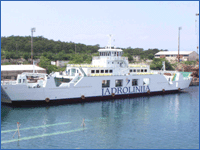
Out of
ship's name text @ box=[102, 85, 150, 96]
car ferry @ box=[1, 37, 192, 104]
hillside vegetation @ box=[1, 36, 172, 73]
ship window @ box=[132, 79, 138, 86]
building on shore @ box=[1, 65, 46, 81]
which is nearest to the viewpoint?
car ferry @ box=[1, 37, 192, 104]

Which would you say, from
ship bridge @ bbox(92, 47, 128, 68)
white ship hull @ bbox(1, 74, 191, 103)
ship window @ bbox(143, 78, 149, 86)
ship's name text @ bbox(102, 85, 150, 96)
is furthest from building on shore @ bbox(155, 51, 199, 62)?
ship's name text @ bbox(102, 85, 150, 96)

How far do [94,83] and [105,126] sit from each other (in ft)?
43.4

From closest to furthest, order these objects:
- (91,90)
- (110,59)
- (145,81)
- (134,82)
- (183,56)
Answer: (91,90), (134,82), (110,59), (145,81), (183,56)

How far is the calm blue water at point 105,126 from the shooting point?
22.0 m

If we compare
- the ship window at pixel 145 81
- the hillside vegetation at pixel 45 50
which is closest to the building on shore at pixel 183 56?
the hillside vegetation at pixel 45 50

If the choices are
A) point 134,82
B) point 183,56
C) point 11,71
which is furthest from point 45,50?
point 183,56

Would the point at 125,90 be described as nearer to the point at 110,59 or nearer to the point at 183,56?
the point at 110,59

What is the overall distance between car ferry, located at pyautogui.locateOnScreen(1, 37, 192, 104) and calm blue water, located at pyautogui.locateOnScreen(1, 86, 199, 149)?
2055mm

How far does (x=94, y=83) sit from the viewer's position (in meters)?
39.3

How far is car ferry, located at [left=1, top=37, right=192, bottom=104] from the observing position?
34719 mm

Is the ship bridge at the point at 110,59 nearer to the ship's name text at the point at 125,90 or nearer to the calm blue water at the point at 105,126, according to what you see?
the ship's name text at the point at 125,90

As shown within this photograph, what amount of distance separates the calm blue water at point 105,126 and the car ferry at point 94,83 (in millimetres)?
2055

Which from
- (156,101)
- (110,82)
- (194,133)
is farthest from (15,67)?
(194,133)

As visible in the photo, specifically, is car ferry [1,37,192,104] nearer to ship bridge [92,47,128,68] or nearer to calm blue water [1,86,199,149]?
ship bridge [92,47,128,68]
